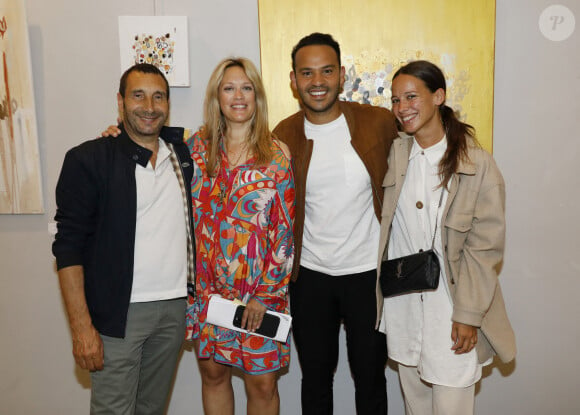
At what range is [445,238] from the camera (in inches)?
73.2

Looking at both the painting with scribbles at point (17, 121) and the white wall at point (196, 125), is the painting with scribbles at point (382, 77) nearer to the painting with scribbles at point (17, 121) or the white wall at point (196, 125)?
the white wall at point (196, 125)

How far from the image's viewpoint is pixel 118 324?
73.1 inches

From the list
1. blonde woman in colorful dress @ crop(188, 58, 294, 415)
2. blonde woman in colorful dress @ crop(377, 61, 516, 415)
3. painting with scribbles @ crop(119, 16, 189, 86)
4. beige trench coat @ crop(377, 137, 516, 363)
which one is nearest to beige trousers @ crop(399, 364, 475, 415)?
blonde woman in colorful dress @ crop(377, 61, 516, 415)

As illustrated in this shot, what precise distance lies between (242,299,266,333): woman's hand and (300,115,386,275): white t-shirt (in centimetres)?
33

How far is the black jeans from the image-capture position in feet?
6.95

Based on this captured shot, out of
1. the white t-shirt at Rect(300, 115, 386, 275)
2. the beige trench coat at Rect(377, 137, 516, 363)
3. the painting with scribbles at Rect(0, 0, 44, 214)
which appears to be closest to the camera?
the beige trench coat at Rect(377, 137, 516, 363)

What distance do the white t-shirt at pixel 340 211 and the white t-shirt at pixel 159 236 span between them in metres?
0.56

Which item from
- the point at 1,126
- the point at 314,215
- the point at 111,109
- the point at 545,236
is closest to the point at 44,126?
the point at 1,126

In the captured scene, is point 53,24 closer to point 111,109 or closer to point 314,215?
point 111,109

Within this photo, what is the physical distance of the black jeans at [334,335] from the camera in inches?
83.4

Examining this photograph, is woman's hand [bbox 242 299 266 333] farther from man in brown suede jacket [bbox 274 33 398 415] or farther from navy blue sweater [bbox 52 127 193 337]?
navy blue sweater [bbox 52 127 193 337]

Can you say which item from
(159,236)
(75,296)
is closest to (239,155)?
(159,236)

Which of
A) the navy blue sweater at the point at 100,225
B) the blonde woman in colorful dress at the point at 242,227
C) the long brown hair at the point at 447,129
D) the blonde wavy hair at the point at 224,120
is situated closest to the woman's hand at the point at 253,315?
the blonde woman in colorful dress at the point at 242,227

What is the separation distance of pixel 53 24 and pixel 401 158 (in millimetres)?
1955
